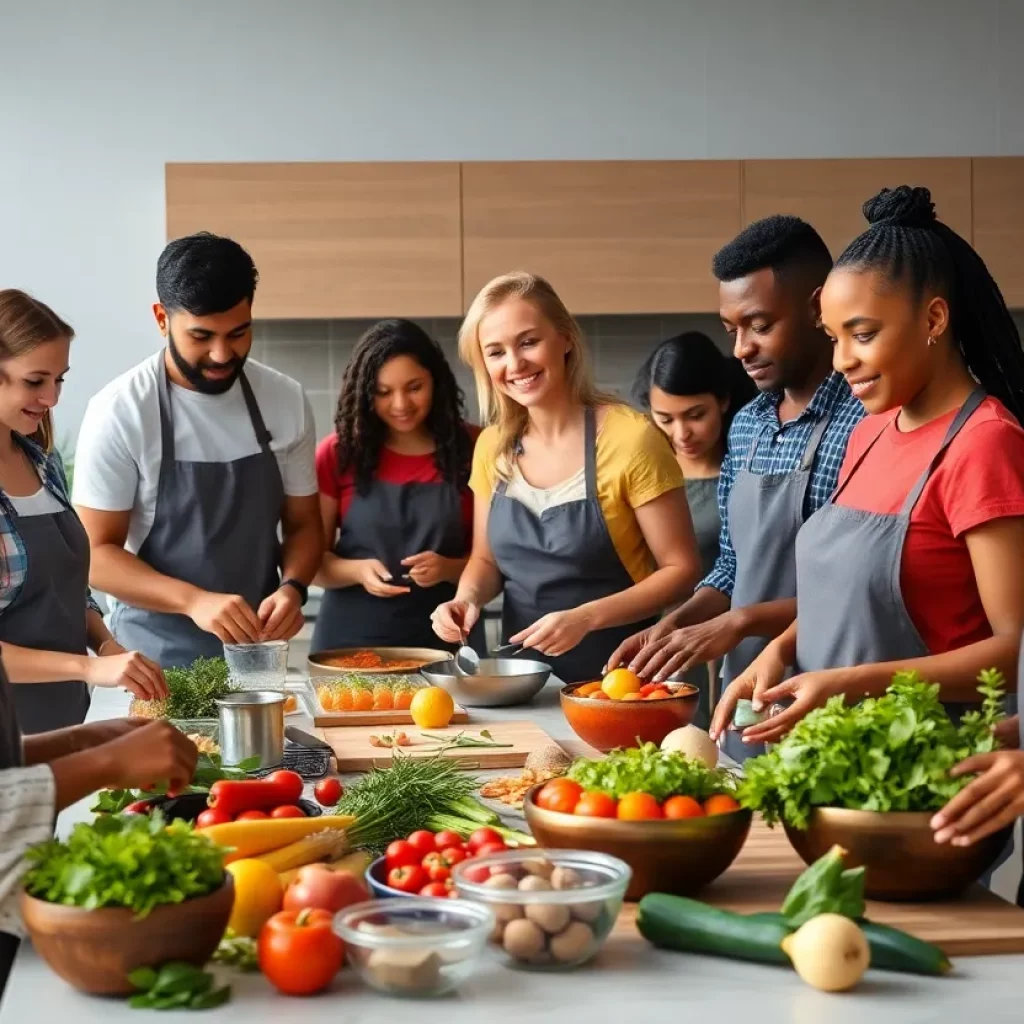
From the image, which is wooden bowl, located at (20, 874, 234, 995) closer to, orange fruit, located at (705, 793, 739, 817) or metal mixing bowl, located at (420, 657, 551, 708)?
orange fruit, located at (705, 793, 739, 817)

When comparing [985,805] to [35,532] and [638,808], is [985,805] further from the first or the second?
[35,532]

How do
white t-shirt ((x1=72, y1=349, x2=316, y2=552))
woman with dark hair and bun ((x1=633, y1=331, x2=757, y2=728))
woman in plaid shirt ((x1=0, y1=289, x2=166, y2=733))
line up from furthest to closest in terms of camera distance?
woman with dark hair and bun ((x1=633, y1=331, x2=757, y2=728)), white t-shirt ((x1=72, y1=349, x2=316, y2=552)), woman in plaid shirt ((x1=0, y1=289, x2=166, y2=733))

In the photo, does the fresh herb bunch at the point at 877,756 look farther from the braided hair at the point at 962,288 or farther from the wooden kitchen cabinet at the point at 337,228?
the wooden kitchen cabinet at the point at 337,228

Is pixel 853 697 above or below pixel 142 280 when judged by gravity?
below

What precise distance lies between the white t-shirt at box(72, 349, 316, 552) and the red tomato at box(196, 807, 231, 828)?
1665 millimetres

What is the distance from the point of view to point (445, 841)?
167 cm

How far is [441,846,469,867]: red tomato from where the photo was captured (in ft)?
5.26

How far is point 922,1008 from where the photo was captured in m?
1.37

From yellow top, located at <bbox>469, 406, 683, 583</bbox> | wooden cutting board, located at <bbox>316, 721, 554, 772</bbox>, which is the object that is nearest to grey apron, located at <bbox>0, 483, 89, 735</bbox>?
wooden cutting board, located at <bbox>316, 721, 554, 772</bbox>

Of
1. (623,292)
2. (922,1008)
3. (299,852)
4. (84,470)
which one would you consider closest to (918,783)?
(922,1008)

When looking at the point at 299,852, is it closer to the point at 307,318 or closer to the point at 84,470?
the point at 84,470

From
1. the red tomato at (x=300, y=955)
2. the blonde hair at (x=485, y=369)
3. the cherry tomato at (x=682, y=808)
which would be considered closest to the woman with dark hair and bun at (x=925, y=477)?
the cherry tomato at (x=682, y=808)

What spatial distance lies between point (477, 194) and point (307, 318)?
79cm

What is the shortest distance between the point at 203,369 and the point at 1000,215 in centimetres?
357
